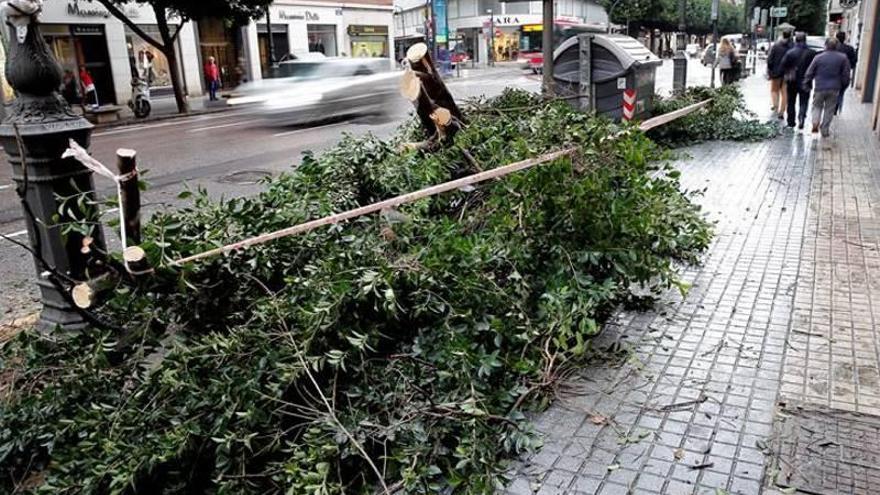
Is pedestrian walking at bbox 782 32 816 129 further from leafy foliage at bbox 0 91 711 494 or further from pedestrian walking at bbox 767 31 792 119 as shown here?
leafy foliage at bbox 0 91 711 494

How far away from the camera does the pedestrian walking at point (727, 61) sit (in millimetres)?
19828

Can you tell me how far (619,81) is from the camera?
39.5 feet

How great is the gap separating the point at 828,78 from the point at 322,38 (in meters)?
32.8

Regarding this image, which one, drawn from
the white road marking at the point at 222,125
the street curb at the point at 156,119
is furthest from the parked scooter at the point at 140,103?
the white road marking at the point at 222,125

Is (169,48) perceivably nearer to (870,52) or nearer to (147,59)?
(147,59)

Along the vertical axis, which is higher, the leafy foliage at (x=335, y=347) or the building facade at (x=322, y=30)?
the building facade at (x=322, y=30)

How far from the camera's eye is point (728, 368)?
13.1 feet

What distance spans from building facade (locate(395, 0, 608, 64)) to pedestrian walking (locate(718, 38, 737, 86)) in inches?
1665

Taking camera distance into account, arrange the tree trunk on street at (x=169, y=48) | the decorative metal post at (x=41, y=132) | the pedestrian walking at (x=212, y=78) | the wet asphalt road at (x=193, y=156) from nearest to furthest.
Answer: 1. the decorative metal post at (x=41, y=132)
2. the wet asphalt road at (x=193, y=156)
3. the tree trunk on street at (x=169, y=48)
4. the pedestrian walking at (x=212, y=78)

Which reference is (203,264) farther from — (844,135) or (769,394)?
(844,135)

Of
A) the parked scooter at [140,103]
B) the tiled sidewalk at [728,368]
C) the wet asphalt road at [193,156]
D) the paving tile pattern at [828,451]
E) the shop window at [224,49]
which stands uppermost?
the shop window at [224,49]

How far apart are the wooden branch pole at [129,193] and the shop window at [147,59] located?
2549cm

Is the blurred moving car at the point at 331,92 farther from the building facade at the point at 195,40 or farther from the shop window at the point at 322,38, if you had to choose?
the shop window at the point at 322,38

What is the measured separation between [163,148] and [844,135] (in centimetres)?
1351
